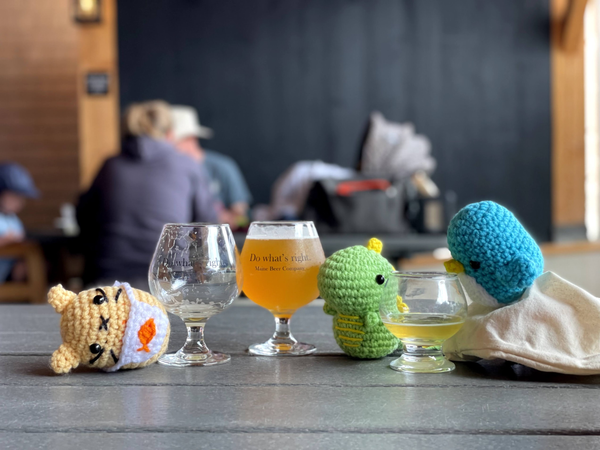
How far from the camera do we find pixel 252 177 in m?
4.80

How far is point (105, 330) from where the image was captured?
0.72 meters

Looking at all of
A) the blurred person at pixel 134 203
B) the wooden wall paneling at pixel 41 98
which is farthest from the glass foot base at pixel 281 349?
the wooden wall paneling at pixel 41 98

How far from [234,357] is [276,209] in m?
2.58

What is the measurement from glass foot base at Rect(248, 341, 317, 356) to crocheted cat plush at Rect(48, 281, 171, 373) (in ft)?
0.47

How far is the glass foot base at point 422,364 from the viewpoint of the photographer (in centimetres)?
74

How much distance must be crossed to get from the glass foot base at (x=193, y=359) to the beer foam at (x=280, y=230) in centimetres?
15

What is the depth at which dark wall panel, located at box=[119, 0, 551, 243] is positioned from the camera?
470cm

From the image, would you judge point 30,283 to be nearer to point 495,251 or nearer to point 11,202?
point 11,202

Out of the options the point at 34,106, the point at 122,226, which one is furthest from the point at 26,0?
the point at 122,226

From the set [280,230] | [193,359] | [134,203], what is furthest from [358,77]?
[193,359]

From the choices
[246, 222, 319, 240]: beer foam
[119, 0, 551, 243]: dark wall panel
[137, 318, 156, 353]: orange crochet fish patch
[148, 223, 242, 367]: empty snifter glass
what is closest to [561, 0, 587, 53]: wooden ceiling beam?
[119, 0, 551, 243]: dark wall panel

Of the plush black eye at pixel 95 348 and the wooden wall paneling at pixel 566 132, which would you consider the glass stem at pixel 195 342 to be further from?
the wooden wall paneling at pixel 566 132

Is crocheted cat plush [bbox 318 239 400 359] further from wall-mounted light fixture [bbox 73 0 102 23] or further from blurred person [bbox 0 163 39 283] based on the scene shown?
wall-mounted light fixture [bbox 73 0 102 23]

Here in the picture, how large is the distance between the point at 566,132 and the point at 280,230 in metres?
4.32
